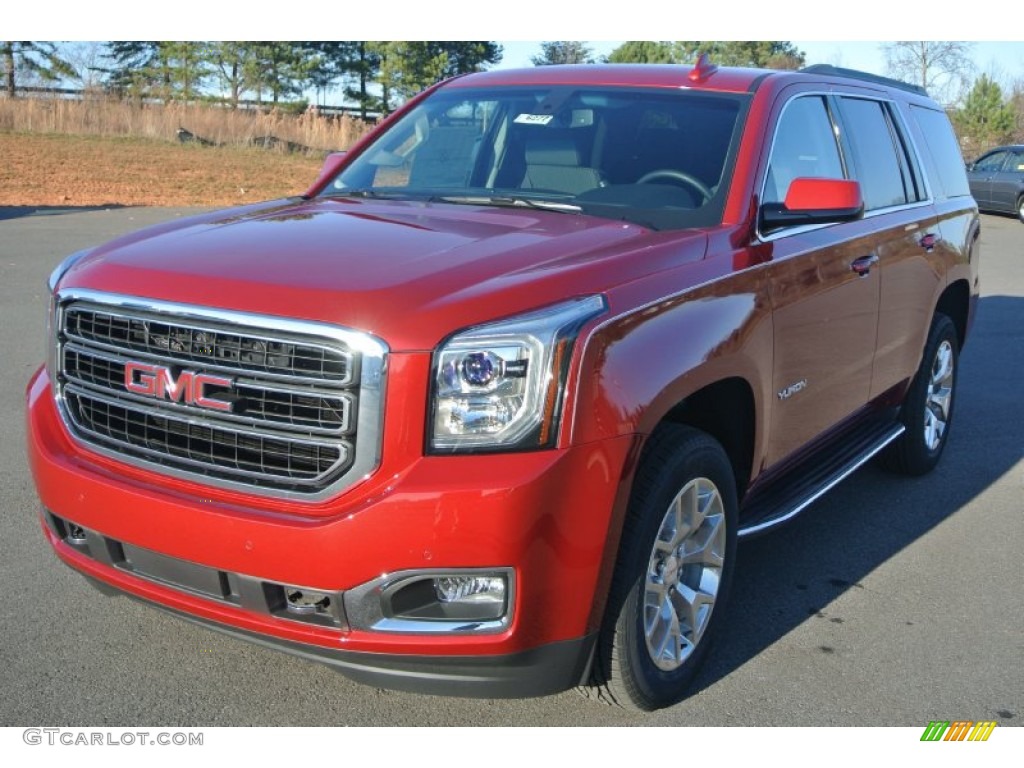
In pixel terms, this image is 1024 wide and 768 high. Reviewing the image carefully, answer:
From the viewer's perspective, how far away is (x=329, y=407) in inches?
112

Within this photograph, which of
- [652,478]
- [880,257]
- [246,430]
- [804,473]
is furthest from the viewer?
[880,257]

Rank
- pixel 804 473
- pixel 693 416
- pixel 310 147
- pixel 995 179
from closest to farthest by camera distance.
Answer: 1. pixel 693 416
2. pixel 804 473
3. pixel 995 179
4. pixel 310 147

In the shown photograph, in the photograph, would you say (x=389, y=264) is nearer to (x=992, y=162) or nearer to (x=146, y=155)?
(x=992, y=162)

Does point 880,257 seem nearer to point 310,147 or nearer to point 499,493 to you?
point 499,493

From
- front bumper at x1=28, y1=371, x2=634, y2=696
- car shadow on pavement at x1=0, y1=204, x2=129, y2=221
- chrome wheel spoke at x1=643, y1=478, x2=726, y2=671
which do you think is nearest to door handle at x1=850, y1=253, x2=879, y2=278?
chrome wheel spoke at x1=643, y1=478, x2=726, y2=671

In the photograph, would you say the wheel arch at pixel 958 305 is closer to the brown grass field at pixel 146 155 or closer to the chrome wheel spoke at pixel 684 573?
the chrome wheel spoke at pixel 684 573

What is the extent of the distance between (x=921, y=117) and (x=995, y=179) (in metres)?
20.6

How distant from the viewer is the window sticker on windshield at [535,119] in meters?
4.55

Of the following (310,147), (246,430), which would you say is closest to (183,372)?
(246,430)

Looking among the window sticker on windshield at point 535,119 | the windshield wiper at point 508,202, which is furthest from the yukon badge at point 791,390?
the window sticker on windshield at point 535,119

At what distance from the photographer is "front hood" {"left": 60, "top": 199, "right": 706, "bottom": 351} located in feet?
9.36

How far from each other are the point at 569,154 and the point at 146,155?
28.7 meters

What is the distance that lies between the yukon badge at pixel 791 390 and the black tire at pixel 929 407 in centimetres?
184

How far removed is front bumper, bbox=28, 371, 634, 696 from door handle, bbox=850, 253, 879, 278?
2.05 metres
